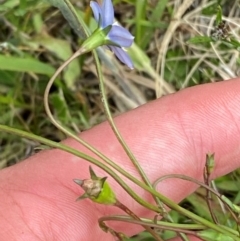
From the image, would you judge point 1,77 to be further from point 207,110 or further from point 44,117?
point 207,110

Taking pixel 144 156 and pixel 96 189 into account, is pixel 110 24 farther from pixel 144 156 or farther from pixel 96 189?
pixel 144 156

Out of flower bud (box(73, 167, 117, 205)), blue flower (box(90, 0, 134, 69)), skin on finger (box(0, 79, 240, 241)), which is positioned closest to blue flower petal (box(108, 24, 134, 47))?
blue flower (box(90, 0, 134, 69))

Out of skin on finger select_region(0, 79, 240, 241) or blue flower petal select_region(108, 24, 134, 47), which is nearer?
blue flower petal select_region(108, 24, 134, 47)

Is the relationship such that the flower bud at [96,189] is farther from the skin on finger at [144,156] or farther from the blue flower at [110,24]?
the skin on finger at [144,156]

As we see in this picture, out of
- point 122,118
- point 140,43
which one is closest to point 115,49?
point 122,118

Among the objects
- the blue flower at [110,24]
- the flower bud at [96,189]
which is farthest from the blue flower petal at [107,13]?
the flower bud at [96,189]

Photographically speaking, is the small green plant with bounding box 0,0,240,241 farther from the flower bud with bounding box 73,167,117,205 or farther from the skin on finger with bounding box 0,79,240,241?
the skin on finger with bounding box 0,79,240,241
